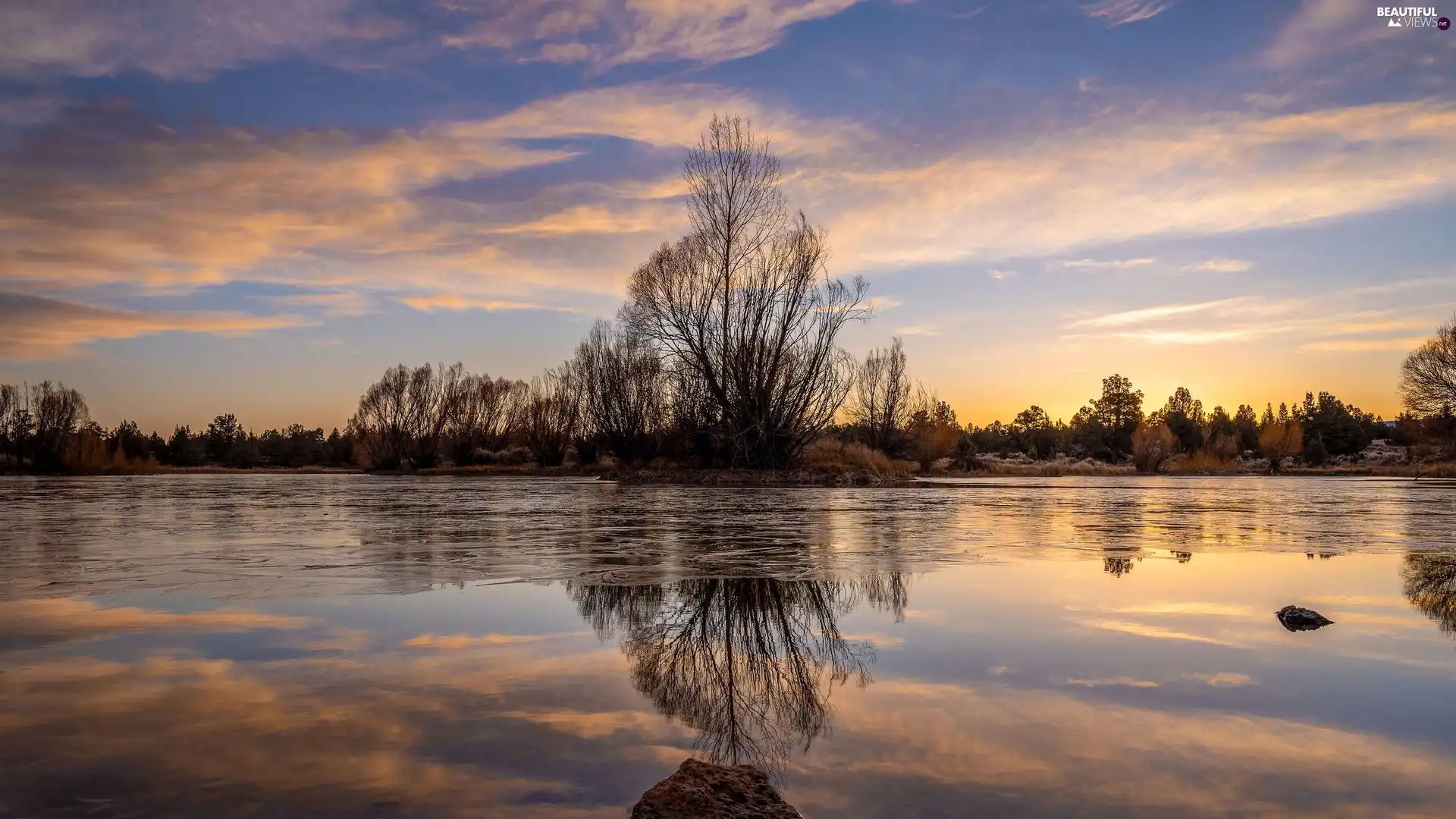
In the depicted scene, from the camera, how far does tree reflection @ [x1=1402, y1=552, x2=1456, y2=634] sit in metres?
5.26

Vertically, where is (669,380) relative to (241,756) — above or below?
above

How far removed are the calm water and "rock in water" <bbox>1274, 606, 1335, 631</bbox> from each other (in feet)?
0.51

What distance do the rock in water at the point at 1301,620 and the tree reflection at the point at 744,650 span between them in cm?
222

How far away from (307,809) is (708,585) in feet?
13.8

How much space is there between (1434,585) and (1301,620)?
2487mm

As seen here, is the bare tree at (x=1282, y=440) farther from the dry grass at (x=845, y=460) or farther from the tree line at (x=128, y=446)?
the tree line at (x=128, y=446)

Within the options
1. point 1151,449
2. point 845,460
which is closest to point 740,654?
point 845,460

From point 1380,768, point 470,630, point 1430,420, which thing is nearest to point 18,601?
point 470,630

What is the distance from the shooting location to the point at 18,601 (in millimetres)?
5707

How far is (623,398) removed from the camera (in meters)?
48.0

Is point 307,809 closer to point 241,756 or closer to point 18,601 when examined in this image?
point 241,756

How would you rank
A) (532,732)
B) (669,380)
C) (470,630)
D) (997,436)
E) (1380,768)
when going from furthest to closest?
(997,436), (669,380), (470,630), (532,732), (1380,768)

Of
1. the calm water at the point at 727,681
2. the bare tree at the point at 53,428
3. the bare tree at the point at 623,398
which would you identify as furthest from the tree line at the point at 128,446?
the calm water at the point at 727,681

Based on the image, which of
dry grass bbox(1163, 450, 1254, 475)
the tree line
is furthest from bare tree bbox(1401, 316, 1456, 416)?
the tree line
